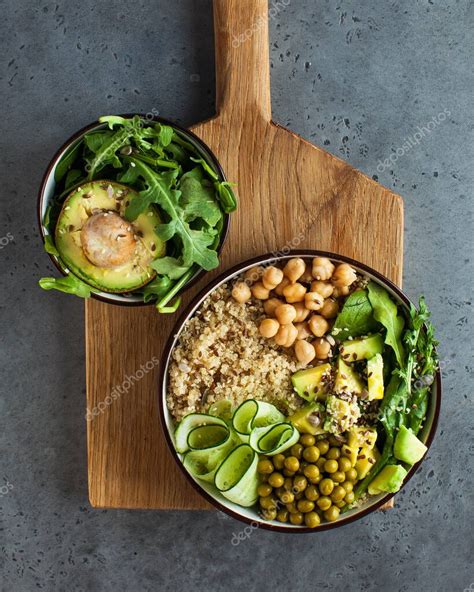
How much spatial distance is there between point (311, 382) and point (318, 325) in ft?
0.64

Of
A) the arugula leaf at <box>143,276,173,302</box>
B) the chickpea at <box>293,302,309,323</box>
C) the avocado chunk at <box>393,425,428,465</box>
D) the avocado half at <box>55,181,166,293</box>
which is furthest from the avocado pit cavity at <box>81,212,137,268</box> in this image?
the avocado chunk at <box>393,425,428,465</box>

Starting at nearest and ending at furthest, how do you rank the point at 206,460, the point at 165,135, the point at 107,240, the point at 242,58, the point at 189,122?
the point at 107,240
the point at 165,135
the point at 206,460
the point at 242,58
the point at 189,122

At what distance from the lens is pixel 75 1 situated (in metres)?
2.46

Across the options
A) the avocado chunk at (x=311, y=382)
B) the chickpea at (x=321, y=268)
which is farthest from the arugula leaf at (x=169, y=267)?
the avocado chunk at (x=311, y=382)

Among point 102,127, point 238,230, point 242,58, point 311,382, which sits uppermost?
point 242,58

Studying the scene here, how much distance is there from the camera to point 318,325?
2.18m

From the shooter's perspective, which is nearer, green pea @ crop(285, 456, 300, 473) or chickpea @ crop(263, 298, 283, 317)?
green pea @ crop(285, 456, 300, 473)

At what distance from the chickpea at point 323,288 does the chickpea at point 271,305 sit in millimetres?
128

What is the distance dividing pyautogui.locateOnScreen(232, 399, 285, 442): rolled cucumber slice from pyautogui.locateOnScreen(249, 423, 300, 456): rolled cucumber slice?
0.10 feet

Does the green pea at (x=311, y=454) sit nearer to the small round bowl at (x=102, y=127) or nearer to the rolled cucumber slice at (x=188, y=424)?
the rolled cucumber slice at (x=188, y=424)

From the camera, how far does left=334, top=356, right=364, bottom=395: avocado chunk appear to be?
2.13 meters
